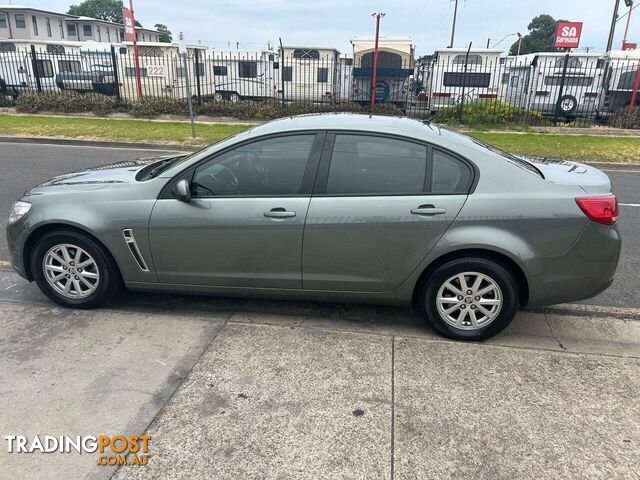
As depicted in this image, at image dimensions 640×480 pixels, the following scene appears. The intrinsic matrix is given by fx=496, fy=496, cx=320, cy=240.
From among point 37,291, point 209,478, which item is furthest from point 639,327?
point 37,291

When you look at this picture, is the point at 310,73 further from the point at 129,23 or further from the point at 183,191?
the point at 183,191

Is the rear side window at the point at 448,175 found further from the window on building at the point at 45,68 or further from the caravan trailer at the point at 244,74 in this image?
the window on building at the point at 45,68

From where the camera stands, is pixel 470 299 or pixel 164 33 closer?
pixel 470 299

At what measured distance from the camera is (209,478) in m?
2.32

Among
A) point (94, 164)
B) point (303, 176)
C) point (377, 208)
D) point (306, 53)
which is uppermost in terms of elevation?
point (306, 53)

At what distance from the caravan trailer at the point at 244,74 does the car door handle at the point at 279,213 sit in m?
17.3

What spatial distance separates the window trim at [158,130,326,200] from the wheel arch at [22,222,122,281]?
1.99ft

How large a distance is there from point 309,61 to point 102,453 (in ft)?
58.4

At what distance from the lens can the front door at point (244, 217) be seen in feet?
11.4

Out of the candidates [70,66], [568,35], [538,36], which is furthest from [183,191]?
[538,36]

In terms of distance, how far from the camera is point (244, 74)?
20.0m

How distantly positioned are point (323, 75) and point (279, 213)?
658 inches

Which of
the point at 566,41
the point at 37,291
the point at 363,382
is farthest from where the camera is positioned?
the point at 566,41

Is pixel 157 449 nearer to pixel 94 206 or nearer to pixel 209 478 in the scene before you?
pixel 209 478
